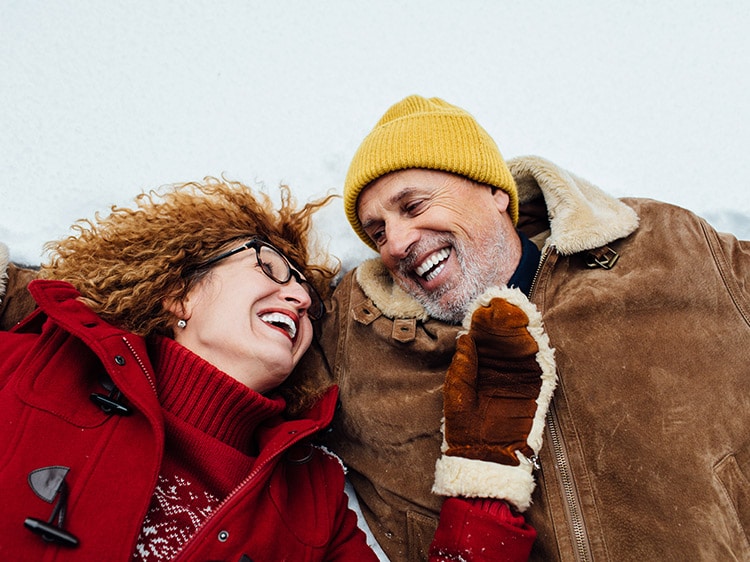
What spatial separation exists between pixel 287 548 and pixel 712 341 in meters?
1.72

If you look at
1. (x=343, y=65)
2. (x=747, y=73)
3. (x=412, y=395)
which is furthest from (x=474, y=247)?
(x=747, y=73)

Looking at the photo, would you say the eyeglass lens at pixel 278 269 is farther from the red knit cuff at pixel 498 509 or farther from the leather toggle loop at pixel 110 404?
the red knit cuff at pixel 498 509

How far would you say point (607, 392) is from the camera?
172cm

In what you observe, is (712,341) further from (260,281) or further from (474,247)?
(260,281)

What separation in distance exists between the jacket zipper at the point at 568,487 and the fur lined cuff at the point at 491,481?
0.46 feet

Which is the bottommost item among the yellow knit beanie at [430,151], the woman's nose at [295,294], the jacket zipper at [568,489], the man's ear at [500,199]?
the jacket zipper at [568,489]

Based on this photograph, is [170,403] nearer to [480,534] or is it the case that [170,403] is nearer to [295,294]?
[295,294]

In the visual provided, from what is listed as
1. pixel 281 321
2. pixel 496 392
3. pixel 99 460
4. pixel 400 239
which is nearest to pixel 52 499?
pixel 99 460

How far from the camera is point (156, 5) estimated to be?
3.24 metres

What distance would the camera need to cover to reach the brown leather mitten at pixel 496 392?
5.32 ft

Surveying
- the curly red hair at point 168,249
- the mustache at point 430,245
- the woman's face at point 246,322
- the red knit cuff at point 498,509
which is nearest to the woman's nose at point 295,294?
the woman's face at point 246,322

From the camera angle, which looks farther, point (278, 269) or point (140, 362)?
point (278, 269)

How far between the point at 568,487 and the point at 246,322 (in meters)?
1.29

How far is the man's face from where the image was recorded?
6.82 ft
